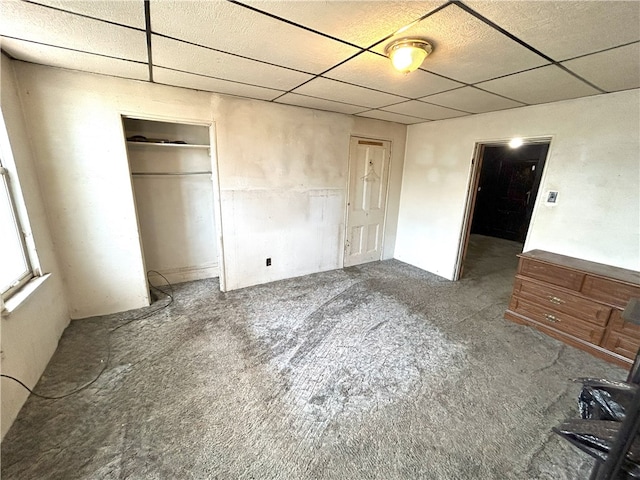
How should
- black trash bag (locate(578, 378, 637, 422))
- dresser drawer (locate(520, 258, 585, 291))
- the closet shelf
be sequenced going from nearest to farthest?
black trash bag (locate(578, 378, 637, 422)) → dresser drawer (locate(520, 258, 585, 291)) → the closet shelf

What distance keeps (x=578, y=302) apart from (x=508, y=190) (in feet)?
16.6

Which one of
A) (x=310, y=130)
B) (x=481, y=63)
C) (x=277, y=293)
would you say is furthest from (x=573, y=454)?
(x=310, y=130)

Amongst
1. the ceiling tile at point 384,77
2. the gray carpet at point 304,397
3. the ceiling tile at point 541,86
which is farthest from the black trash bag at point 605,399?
the ceiling tile at point 384,77

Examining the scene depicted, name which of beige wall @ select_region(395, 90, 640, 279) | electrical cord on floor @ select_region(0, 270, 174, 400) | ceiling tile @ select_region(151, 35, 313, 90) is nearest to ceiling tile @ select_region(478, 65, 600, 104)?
beige wall @ select_region(395, 90, 640, 279)

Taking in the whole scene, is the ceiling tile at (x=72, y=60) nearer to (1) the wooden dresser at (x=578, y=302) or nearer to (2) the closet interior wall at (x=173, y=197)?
(2) the closet interior wall at (x=173, y=197)

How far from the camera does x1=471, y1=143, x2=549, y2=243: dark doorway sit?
6.09m

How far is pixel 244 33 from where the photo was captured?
1.54 metres

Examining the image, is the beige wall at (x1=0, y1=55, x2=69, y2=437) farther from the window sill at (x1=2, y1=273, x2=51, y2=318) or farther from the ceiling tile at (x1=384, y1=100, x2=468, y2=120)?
the ceiling tile at (x1=384, y1=100, x2=468, y2=120)

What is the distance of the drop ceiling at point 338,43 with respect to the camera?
1.28 metres

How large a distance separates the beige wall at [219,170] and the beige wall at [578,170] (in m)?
1.30

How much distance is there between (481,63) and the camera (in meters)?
1.85

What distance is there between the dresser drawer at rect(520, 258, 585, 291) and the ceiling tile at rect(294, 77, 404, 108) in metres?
2.21

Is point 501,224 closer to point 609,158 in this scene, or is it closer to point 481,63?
point 609,158

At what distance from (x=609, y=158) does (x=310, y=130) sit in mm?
3083
